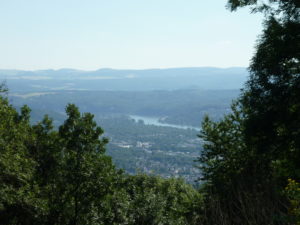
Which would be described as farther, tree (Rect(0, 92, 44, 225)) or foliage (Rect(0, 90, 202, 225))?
foliage (Rect(0, 90, 202, 225))

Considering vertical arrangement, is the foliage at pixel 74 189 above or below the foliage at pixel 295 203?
below

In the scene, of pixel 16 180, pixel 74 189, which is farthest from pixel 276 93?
pixel 16 180

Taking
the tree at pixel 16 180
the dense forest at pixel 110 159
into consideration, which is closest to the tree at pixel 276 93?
the dense forest at pixel 110 159

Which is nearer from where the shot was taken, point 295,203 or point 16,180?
point 295,203

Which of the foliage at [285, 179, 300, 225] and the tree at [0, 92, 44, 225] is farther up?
the foliage at [285, 179, 300, 225]

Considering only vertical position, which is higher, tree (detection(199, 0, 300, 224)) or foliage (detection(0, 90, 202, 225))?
tree (detection(199, 0, 300, 224))

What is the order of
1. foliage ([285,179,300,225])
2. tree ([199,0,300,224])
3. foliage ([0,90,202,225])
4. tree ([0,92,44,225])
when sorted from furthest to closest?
foliage ([0,90,202,225])
tree ([0,92,44,225])
tree ([199,0,300,224])
foliage ([285,179,300,225])

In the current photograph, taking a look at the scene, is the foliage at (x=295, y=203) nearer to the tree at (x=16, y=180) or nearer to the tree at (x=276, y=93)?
the tree at (x=276, y=93)

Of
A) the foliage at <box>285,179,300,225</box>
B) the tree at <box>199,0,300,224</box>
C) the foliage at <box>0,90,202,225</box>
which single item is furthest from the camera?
the foliage at <box>0,90,202,225</box>

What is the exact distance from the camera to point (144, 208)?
20359 mm

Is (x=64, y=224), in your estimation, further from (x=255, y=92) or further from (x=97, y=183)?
(x=255, y=92)

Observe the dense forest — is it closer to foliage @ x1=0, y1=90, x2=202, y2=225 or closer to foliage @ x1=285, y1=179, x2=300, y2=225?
foliage @ x1=0, y1=90, x2=202, y2=225

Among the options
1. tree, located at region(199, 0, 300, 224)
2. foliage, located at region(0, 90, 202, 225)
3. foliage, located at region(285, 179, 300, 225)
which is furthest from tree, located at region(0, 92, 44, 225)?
foliage, located at region(285, 179, 300, 225)

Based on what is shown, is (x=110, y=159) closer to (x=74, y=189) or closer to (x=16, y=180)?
(x=74, y=189)
